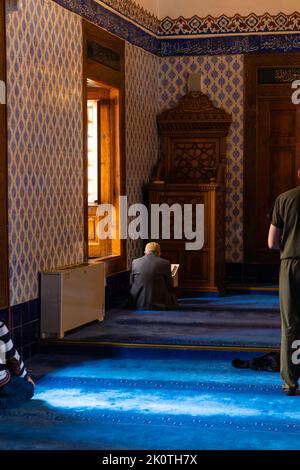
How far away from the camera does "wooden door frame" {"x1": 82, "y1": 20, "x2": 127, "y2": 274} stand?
906cm

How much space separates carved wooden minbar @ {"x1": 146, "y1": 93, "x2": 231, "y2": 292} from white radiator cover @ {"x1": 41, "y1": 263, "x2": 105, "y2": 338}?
2.22 m

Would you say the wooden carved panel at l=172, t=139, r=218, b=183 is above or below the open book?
above

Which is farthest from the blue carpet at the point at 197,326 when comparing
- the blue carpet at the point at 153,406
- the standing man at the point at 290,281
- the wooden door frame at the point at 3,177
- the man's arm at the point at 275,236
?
the man's arm at the point at 275,236

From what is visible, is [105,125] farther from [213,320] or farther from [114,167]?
[213,320]

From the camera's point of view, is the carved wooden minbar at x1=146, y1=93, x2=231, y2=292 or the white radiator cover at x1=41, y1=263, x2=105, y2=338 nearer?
the white radiator cover at x1=41, y1=263, x2=105, y2=338

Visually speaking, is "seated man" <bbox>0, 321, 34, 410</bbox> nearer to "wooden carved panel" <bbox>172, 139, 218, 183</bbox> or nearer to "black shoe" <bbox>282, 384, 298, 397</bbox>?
"black shoe" <bbox>282, 384, 298, 397</bbox>

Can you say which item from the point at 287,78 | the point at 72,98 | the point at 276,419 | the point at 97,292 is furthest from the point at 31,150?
the point at 287,78

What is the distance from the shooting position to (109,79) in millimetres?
9758

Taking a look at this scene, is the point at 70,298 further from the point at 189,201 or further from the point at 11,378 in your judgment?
the point at 189,201

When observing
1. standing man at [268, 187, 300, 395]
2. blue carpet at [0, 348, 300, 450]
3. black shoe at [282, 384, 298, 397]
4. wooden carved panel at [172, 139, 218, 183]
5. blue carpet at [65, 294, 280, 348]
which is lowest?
blue carpet at [0, 348, 300, 450]

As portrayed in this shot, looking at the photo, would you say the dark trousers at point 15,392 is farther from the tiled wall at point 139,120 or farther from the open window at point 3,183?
the tiled wall at point 139,120

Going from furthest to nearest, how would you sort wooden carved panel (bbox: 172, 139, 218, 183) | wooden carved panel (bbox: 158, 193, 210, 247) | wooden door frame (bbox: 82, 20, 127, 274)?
1. wooden carved panel (bbox: 172, 139, 218, 183)
2. wooden carved panel (bbox: 158, 193, 210, 247)
3. wooden door frame (bbox: 82, 20, 127, 274)

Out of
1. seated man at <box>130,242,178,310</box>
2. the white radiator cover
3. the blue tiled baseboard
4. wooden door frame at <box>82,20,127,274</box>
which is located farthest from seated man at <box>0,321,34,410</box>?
the blue tiled baseboard

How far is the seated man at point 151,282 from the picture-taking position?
9391 mm
